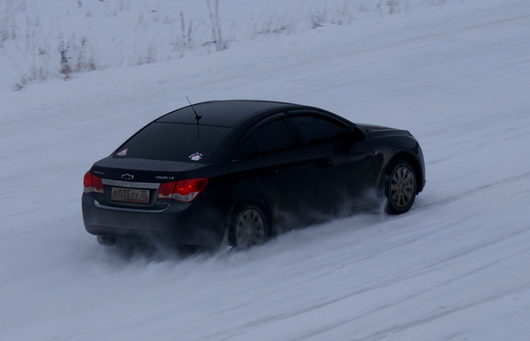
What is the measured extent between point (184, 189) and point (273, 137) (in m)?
1.45

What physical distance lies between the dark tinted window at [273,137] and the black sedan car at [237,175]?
1 centimetres

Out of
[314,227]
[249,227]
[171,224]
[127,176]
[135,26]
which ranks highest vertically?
[135,26]

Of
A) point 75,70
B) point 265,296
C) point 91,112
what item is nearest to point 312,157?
point 265,296

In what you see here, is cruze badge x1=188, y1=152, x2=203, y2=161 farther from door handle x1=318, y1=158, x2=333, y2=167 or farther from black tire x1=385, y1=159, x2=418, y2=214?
black tire x1=385, y1=159, x2=418, y2=214

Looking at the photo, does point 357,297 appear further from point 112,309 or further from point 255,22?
point 255,22

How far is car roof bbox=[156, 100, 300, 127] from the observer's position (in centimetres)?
1045

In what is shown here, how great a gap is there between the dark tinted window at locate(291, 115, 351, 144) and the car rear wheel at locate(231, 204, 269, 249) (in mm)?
1165

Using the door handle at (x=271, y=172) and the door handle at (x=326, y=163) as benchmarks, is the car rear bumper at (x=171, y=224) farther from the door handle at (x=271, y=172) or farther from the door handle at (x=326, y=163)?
the door handle at (x=326, y=163)

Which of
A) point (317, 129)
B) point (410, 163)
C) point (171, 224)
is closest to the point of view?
point (171, 224)

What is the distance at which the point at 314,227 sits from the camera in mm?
11000

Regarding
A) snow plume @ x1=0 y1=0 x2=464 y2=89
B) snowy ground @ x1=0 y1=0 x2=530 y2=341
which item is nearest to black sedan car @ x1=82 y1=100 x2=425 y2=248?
snowy ground @ x1=0 y1=0 x2=530 y2=341

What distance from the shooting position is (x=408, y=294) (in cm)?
875

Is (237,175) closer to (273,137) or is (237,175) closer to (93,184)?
(273,137)

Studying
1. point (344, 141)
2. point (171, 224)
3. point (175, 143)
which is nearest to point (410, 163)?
point (344, 141)
